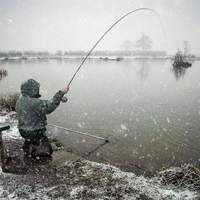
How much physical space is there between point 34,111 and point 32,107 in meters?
0.11

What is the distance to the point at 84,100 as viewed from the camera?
18469 mm

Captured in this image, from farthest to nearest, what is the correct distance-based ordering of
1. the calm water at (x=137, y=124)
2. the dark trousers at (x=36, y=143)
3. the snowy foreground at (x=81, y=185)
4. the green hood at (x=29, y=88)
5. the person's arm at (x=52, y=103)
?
the calm water at (x=137, y=124)
the dark trousers at (x=36, y=143)
the green hood at (x=29, y=88)
the person's arm at (x=52, y=103)
the snowy foreground at (x=81, y=185)

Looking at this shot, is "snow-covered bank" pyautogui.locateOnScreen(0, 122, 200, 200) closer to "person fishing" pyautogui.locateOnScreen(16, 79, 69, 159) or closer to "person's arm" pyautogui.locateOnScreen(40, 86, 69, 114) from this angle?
"person fishing" pyautogui.locateOnScreen(16, 79, 69, 159)

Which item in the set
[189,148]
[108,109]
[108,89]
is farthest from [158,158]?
[108,89]

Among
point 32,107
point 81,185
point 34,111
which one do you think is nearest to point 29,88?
point 32,107

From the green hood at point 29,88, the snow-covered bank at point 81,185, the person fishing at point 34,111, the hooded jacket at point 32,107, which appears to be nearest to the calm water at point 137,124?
the snow-covered bank at point 81,185

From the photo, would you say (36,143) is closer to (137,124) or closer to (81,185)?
(81,185)

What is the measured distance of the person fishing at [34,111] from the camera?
648 cm

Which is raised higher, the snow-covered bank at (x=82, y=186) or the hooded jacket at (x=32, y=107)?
the hooded jacket at (x=32, y=107)

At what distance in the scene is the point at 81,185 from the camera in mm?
6082

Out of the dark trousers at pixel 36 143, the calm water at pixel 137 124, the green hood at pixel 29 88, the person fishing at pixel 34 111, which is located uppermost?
the green hood at pixel 29 88

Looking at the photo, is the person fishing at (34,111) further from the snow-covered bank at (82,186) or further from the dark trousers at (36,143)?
the snow-covered bank at (82,186)

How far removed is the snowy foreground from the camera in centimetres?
568

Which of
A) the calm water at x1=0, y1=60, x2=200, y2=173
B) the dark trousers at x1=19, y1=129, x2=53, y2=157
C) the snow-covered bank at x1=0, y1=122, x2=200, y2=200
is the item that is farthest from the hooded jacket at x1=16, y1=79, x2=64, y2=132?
the calm water at x1=0, y1=60, x2=200, y2=173
